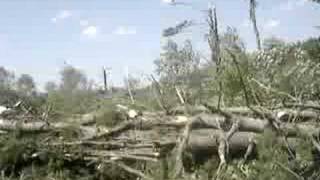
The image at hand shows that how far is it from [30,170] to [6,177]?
0.36 metres

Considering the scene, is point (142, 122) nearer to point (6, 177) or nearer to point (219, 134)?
point (219, 134)

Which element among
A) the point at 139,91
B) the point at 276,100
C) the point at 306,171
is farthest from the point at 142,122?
the point at 139,91

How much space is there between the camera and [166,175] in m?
7.20

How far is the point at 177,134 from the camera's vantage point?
26.2 ft

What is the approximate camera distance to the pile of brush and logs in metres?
7.40

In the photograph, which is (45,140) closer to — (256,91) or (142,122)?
(142,122)

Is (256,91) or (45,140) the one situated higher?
(256,91)

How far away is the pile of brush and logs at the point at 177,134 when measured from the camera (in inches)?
291

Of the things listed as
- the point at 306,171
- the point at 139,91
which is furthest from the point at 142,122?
the point at 139,91

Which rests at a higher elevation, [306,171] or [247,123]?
[247,123]

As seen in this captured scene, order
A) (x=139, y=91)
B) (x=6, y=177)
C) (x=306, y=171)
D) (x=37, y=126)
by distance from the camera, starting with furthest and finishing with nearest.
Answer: (x=139, y=91), (x=37, y=126), (x=6, y=177), (x=306, y=171)

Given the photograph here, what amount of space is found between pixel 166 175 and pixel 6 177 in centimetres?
259

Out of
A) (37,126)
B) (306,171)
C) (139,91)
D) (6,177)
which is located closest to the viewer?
(306,171)

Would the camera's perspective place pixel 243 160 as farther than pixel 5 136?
No
